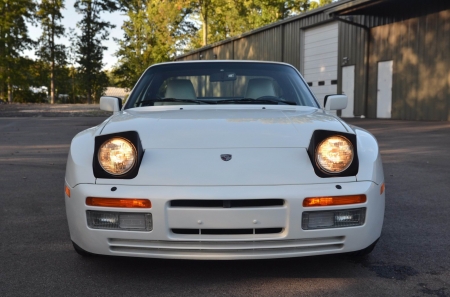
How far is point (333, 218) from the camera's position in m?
2.35

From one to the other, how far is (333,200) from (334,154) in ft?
0.82

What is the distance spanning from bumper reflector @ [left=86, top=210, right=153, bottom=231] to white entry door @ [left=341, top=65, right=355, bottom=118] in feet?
61.7

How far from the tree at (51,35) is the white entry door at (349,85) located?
132ft

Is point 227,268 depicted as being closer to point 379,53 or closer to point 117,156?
point 117,156

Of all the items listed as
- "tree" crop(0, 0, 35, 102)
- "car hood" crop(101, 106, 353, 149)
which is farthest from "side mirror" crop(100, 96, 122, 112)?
"tree" crop(0, 0, 35, 102)

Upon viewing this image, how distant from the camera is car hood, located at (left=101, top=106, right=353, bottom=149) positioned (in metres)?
2.53

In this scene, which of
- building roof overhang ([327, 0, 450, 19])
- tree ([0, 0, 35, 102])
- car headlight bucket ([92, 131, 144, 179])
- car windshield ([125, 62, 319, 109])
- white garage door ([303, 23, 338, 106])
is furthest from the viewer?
tree ([0, 0, 35, 102])

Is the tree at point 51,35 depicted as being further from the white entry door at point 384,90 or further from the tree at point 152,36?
the white entry door at point 384,90

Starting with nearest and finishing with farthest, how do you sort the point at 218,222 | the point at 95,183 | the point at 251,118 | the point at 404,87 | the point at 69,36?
the point at 218,222 → the point at 95,183 → the point at 251,118 → the point at 404,87 → the point at 69,36

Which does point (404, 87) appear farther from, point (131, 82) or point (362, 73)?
point (131, 82)

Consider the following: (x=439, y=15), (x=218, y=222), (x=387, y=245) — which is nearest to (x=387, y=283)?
(x=387, y=245)

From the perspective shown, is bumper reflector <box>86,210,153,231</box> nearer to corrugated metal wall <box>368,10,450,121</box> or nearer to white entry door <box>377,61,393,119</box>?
corrugated metal wall <box>368,10,450,121</box>

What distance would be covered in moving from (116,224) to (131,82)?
116 ft

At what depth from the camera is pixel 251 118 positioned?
2.93m
